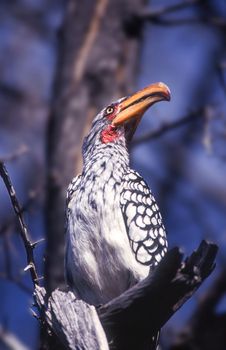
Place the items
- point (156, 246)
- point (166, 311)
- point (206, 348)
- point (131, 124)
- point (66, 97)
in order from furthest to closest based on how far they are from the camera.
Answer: point (66, 97)
point (206, 348)
point (131, 124)
point (156, 246)
point (166, 311)

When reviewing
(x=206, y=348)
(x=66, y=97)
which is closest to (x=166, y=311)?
(x=206, y=348)

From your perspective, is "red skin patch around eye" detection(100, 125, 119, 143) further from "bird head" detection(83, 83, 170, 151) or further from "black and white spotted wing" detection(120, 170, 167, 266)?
"black and white spotted wing" detection(120, 170, 167, 266)

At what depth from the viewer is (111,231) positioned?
4730mm

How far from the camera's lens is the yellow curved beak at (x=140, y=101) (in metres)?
4.95

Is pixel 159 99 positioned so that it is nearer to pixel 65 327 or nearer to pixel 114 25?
pixel 65 327

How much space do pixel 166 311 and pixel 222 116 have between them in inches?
102

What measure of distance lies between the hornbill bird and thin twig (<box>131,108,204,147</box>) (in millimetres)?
1458

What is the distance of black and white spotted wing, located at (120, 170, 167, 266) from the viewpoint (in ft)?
15.6

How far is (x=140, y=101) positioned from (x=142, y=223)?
0.71m

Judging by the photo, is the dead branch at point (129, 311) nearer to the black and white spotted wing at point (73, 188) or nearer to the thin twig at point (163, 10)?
the black and white spotted wing at point (73, 188)

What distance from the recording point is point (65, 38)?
7.86 meters

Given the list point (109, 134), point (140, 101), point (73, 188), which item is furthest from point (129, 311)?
point (109, 134)

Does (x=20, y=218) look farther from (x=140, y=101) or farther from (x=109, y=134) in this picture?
(x=109, y=134)

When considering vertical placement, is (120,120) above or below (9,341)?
above
